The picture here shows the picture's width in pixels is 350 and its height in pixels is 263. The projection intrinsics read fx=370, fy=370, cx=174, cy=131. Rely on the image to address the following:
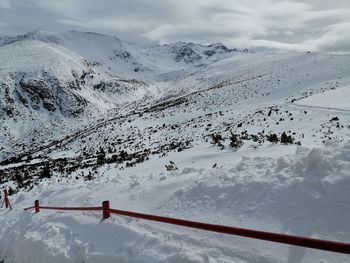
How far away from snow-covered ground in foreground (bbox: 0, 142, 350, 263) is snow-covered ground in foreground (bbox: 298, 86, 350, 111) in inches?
679

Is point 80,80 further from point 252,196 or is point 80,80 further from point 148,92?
point 252,196

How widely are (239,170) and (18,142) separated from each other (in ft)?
155

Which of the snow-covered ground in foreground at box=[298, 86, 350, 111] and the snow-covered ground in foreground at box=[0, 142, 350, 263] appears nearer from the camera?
the snow-covered ground in foreground at box=[0, 142, 350, 263]

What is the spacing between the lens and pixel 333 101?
26047 mm

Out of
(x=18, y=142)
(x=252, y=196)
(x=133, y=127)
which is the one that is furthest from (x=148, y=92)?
(x=252, y=196)

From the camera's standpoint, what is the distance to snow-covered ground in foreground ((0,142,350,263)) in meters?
5.33

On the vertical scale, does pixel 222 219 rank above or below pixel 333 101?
below

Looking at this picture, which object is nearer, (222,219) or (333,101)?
(222,219)

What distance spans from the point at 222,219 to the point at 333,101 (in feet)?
73.4

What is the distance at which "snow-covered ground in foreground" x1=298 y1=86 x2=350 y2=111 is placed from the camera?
23.9 m

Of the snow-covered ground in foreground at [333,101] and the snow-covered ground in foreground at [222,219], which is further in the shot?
the snow-covered ground in foreground at [333,101]

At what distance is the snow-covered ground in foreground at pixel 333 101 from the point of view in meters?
23.9

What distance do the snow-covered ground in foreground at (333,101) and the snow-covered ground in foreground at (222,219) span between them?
17.3 meters

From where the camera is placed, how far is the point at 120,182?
489 inches
